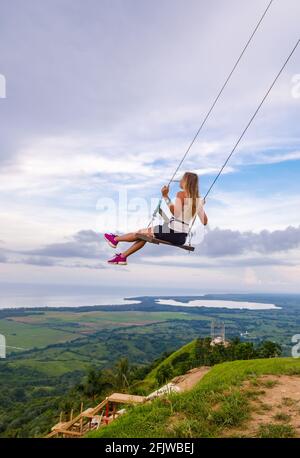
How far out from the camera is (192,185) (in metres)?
8.41

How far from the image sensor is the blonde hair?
330 inches

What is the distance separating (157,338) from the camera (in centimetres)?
17375

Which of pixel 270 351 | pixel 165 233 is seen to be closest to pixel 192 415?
pixel 165 233

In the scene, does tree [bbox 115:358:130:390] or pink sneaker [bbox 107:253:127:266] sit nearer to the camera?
pink sneaker [bbox 107:253:127:266]

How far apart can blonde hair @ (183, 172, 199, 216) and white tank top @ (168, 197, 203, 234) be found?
3.2 inches

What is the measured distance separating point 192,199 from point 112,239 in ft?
6.38

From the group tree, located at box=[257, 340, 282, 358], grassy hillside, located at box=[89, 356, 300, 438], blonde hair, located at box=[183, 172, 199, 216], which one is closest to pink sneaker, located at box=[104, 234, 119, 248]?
blonde hair, located at box=[183, 172, 199, 216]

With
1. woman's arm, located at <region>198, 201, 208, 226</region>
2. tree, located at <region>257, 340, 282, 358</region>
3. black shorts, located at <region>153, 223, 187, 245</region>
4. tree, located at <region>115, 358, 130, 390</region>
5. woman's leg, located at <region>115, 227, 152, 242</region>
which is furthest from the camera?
tree, located at <region>115, 358, 130, 390</region>

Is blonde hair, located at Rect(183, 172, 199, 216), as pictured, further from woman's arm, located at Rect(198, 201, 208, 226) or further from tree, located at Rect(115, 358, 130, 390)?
tree, located at Rect(115, 358, 130, 390)

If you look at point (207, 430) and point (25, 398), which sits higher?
point (207, 430)
